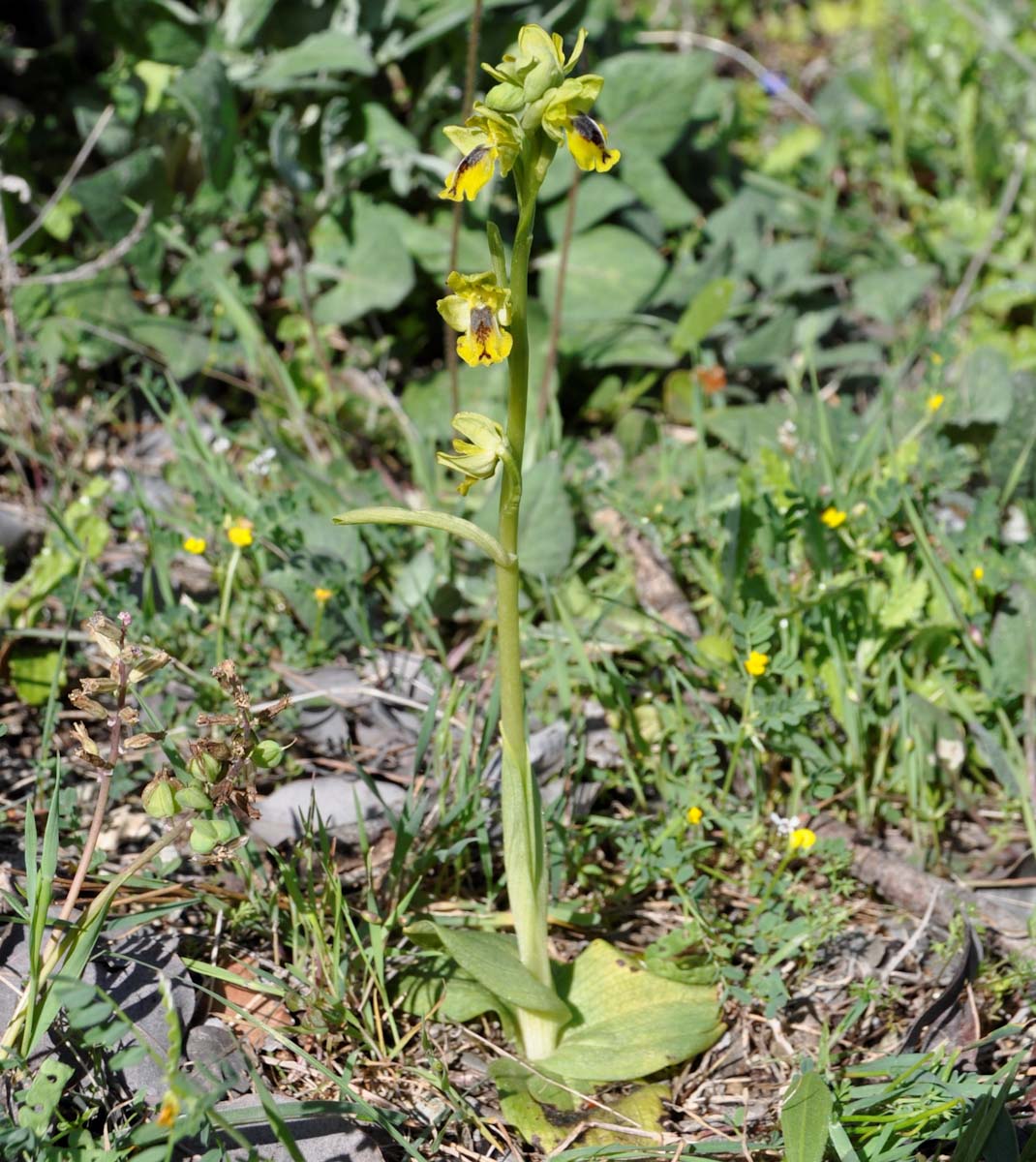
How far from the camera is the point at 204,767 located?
1.59 m

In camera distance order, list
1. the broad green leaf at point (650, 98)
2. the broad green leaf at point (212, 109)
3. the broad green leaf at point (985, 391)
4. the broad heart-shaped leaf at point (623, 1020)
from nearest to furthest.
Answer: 1. the broad heart-shaped leaf at point (623, 1020)
2. the broad green leaf at point (212, 109)
3. the broad green leaf at point (985, 391)
4. the broad green leaf at point (650, 98)

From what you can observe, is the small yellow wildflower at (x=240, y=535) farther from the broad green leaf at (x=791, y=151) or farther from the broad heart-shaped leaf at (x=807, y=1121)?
the broad green leaf at (x=791, y=151)

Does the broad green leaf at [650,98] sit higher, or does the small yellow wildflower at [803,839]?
the broad green leaf at [650,98]

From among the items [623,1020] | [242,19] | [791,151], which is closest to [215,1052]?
[623,1020]

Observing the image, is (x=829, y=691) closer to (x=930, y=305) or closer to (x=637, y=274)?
(x=637, y=274)

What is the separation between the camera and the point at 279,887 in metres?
2.03

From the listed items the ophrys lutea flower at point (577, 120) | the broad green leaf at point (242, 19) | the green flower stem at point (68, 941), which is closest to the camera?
the ophrys lutea flower at point (577, 120)

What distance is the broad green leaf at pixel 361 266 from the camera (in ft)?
10.6

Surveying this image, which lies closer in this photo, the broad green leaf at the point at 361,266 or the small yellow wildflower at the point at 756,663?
the small yellow wildflower at the point at 756,663

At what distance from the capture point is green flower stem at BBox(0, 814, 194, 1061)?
152 cm

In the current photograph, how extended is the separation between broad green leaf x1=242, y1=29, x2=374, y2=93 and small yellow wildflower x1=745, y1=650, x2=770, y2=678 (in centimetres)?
188

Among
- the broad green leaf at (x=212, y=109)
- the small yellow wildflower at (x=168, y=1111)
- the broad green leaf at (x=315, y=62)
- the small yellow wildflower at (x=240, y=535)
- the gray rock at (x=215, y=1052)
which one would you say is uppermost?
the broad green leaf at (x=315, y=62)

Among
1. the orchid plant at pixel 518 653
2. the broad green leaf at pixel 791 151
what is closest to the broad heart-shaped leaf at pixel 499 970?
the orchid plant at pixel 518 653

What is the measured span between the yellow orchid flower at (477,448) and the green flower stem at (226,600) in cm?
97
